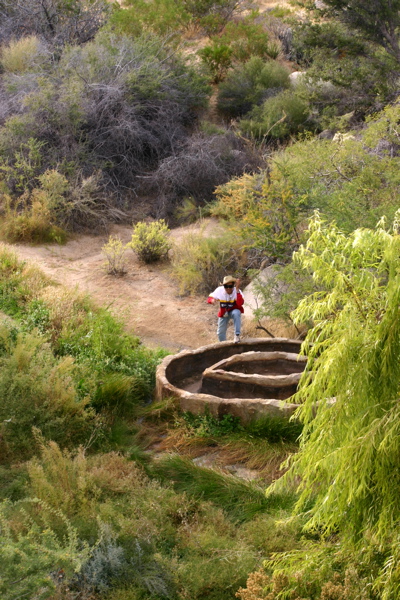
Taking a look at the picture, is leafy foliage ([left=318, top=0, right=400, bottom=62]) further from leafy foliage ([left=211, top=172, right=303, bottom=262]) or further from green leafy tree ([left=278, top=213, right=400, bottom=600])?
green leafy tree ([left=278, top=213, right=400, bottom=600])

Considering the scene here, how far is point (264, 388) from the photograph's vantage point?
260 inches

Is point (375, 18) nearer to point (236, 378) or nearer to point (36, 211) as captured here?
point (36, 211)

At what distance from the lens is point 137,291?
450 inches

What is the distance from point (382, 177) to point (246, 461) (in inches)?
223

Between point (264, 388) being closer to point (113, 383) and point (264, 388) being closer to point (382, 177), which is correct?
point (113, 383)

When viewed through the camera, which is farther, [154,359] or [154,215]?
[154,215]

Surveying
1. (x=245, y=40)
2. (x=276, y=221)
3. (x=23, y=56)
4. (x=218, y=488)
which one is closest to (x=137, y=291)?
(x=276, y=221)

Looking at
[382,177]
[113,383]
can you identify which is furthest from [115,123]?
[113,383]

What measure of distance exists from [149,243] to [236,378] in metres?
6.42

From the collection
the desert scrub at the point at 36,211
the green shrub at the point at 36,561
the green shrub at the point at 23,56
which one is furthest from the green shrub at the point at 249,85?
the green shrub at the point at 36,561

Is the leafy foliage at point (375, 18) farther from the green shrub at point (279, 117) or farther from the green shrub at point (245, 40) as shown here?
the green shrub at point (245, 40)

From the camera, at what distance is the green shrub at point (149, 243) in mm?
12516

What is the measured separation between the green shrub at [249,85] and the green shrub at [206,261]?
28.3 feet

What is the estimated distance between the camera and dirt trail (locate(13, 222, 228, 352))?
31.8ft
